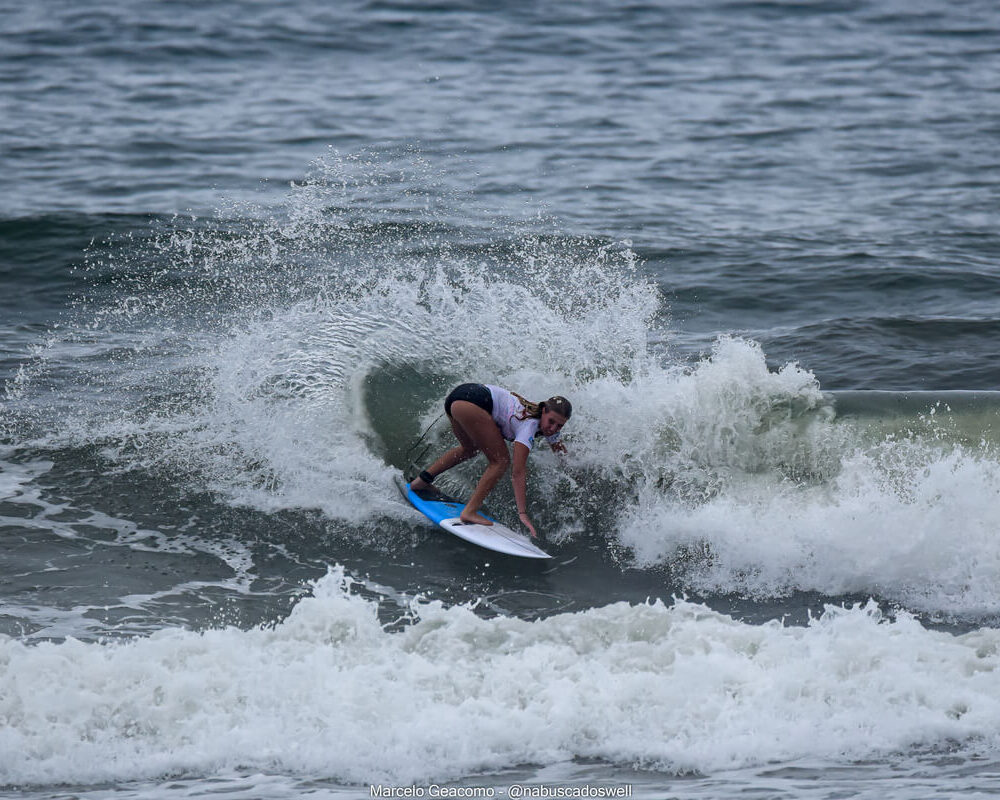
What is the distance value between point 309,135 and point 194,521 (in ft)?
46.9

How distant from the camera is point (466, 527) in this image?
912cm

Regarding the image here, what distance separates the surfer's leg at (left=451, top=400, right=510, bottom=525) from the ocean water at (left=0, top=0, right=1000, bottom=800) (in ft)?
1.54

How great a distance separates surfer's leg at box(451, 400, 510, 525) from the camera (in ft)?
29.9

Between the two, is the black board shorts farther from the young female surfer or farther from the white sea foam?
the white sea foam

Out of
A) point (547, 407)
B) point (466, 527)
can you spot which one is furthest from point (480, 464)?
point (547, 407)

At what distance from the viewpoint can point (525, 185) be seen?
19.1 metres

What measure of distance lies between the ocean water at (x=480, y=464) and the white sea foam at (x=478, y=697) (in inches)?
0.8

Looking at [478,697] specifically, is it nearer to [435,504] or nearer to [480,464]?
[435,504]

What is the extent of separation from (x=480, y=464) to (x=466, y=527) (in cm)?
102

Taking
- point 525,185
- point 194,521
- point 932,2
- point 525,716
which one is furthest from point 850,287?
point 932,2

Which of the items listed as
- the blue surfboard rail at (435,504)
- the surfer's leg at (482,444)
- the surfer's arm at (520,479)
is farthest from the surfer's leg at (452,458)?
the surfer's arm at (520,479)

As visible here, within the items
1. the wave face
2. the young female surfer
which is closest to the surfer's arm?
the young female surfer

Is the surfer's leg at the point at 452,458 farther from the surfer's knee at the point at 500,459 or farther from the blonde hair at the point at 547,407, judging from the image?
the blonde hair at the point at 547,407

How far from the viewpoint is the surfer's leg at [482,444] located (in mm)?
9117
